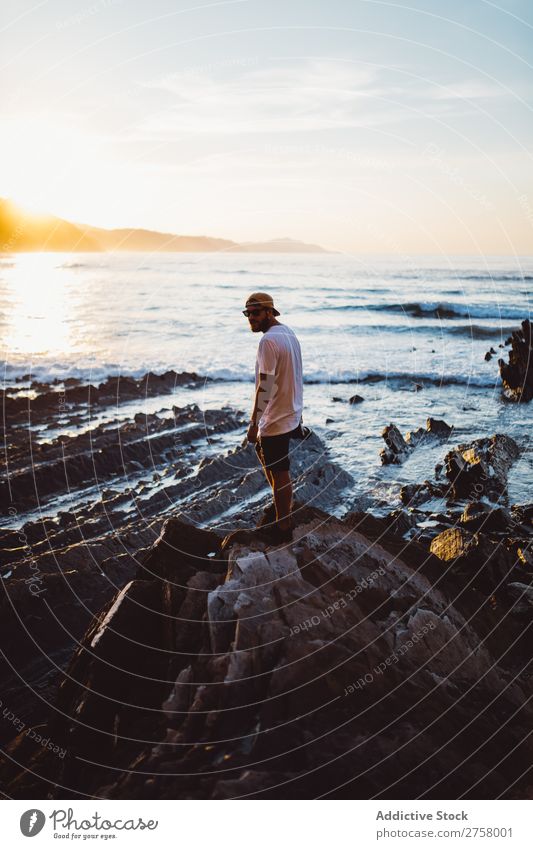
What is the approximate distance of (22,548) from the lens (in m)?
9.16

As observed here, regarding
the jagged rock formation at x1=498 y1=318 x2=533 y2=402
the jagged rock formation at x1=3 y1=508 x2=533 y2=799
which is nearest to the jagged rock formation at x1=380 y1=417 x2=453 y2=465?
the jagged rock formation at x1=498 y1=318 x2=533 y2=402

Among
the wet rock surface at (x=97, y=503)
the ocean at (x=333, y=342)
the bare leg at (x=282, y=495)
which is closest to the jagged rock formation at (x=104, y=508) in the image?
the wet rock surface at (x=97, y=503)

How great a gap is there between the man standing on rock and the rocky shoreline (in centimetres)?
35

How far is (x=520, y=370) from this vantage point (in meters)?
20.0

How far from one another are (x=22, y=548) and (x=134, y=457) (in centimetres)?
410

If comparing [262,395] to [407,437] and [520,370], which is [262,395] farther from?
[520,370]

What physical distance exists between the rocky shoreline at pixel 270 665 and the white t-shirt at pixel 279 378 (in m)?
1.08

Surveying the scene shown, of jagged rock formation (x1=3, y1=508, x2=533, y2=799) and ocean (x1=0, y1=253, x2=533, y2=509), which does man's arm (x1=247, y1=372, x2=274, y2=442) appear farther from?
ocean (x1=0, y1=253, x2=533, y2=509)

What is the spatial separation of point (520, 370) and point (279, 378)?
51.3 feet

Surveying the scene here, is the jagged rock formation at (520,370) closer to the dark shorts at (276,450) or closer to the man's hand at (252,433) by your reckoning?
the dark shorts at (276,450)

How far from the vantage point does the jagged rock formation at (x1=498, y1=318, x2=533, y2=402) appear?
19.2m
